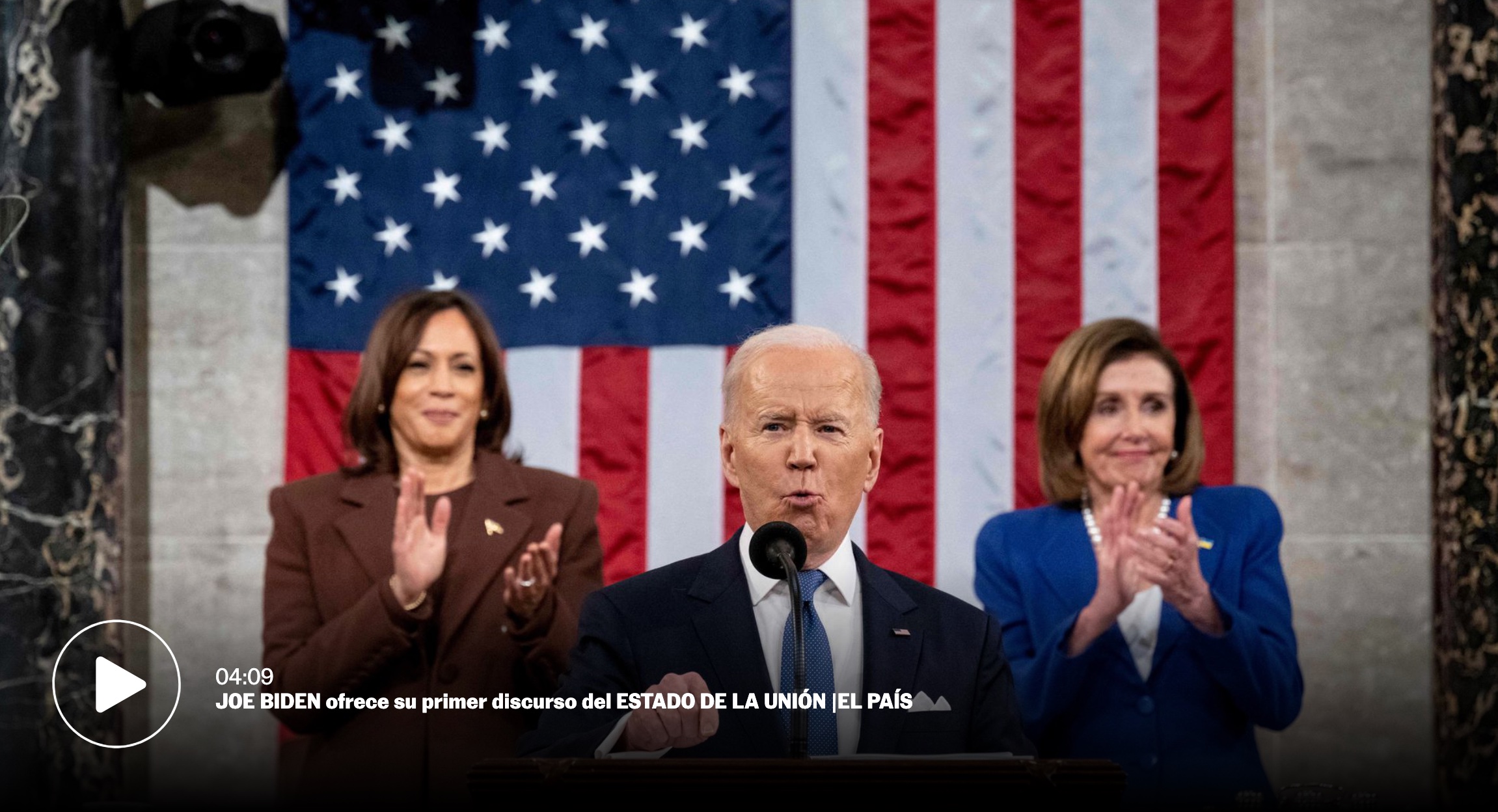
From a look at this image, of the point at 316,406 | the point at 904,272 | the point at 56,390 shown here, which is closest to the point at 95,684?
the point at 56,390

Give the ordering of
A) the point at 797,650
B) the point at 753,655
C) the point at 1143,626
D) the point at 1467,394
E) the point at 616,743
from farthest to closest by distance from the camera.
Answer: the point at 1467,394, the point at 1143,626, the point at 753,655, the point at 616,743, the point at 797,650

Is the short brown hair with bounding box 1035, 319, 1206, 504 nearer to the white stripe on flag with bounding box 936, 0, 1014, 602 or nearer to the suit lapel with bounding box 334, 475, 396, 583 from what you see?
the white stripe on flag with bounding box 936, 0, 1014, 602

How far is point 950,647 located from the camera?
7.75 feet

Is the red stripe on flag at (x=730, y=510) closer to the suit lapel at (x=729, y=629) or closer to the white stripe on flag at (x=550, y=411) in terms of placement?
the white stripe on flag at (x=550, y=411)

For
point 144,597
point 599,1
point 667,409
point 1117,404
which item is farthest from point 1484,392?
point 144,597

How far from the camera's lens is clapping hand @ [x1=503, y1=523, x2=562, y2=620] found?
293 cm

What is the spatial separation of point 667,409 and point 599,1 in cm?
123

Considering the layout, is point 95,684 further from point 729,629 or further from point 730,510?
point 729,629

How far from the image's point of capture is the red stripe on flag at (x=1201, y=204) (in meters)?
4.03

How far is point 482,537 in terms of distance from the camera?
335cm

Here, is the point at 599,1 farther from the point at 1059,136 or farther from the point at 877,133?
the point at 1059,136

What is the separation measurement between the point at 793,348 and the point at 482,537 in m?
1.24

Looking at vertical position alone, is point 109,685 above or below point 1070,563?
below

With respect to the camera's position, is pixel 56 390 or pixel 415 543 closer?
pixel 415 543
